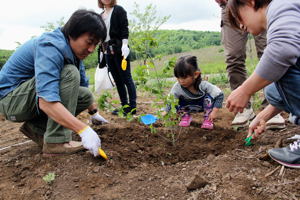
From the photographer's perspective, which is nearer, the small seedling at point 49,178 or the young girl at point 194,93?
the small seedling at point 49,178

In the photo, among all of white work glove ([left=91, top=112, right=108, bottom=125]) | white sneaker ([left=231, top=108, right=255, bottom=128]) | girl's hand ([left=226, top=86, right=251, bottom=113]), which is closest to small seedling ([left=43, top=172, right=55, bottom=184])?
white work glove ([left=91, top=112, right=108, bottom=125])

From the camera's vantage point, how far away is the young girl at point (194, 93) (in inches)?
118

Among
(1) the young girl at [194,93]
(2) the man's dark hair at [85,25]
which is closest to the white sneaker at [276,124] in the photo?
(1) the young girl at [194,93]

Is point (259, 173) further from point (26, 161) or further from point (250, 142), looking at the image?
point (26, 161)

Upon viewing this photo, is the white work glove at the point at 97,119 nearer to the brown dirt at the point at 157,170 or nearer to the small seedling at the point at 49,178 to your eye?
the brown dirt at the point at 157,170

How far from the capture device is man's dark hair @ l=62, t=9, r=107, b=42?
2285 millimetres

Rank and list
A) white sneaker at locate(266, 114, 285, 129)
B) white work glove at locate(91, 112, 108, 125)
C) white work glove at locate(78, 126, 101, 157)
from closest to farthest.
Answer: white work glove at locate(78, 126, 101, 157)
white sneaker at locate(266, 114, 285, 129)
white work glove at locate(91, 112, 108, 125)

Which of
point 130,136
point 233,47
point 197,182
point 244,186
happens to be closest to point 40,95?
point 130,136

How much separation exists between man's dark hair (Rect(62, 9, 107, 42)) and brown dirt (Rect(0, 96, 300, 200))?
37.3 inches

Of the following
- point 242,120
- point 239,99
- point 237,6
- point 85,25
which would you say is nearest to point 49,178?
point 85,25

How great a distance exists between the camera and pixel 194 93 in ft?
10.6

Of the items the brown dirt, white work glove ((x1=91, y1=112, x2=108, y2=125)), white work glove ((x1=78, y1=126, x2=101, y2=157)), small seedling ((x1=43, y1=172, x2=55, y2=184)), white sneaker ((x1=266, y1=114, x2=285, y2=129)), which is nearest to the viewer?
the brown dirt

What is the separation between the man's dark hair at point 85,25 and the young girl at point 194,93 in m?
0.97

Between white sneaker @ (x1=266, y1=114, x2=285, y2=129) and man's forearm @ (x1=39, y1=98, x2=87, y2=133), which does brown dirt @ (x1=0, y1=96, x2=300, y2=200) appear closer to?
white sneaker @ (x1=266, y1=114, x2=285, y2=129)
